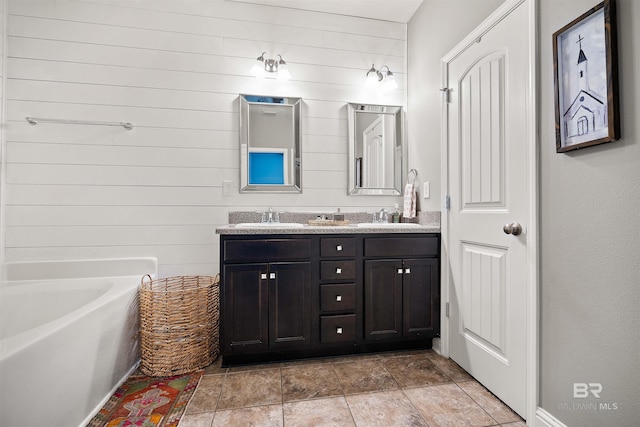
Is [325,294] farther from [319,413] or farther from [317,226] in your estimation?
[319,413]

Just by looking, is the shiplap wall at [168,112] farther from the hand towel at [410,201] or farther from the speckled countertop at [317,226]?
the hand towel at [410,201]

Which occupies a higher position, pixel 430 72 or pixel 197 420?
pixel 430 72

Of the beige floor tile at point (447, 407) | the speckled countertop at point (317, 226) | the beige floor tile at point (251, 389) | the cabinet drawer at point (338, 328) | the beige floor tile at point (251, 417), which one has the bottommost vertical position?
the beige floor tile at point (251, 417)

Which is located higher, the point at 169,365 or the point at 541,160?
the point at 541,160

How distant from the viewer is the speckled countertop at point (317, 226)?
6.04ft

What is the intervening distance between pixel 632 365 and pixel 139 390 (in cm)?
212

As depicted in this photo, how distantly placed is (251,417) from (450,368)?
1195 mm

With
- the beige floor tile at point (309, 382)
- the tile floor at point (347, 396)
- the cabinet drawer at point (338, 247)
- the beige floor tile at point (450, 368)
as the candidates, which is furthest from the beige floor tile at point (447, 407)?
the cabinet drawer at point (338, 247)

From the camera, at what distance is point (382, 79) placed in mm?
2523

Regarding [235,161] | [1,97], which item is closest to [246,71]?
[235,161]

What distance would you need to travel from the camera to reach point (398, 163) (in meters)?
2.56

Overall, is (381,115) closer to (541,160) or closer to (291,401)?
(541,160)

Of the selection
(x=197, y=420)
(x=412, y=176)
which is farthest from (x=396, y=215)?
(x=197, y=420)

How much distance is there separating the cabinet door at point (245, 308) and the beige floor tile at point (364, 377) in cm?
50
